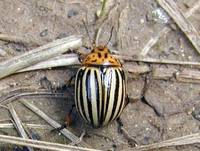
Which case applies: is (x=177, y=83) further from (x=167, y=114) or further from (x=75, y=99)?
(x=75, y=99)

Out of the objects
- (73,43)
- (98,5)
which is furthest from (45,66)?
(98,5)

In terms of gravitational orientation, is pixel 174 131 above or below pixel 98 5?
below

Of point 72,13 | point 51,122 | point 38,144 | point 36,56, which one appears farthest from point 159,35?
point 38,144

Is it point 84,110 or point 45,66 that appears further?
point 45,66

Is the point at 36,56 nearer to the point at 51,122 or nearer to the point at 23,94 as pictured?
the point at 23,94

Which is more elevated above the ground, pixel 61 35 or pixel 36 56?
pixel 61 35

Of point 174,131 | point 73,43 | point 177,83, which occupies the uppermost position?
point 73,43
